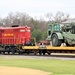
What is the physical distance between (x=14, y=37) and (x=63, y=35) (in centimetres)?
935

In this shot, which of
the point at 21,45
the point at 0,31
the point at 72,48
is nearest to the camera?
the point at 72,48

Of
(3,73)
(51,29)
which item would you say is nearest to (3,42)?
(51,29)

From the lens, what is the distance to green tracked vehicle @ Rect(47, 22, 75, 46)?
3130 centimetres

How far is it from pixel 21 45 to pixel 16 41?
4.52ft

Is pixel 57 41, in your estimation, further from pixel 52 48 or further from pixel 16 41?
pixel 16 41

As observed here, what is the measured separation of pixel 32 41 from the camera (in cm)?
3841

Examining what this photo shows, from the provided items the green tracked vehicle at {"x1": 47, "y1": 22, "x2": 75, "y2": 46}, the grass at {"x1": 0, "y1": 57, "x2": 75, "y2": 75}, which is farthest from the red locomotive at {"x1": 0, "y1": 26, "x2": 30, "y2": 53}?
the grass at {"x1": 0, "y1": 57, "x2": 75, "y2": 75}

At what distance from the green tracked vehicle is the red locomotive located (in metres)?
6.63

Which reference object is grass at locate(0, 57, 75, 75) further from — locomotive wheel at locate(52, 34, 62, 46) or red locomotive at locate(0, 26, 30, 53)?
red locomotive at locate(0, 26, 30, 53)

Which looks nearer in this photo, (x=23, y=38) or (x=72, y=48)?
(x=72, y=48)

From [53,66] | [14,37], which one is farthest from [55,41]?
[53,66]

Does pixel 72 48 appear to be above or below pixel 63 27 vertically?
below

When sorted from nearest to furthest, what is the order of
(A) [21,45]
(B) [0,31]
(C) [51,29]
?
(C) [51,29], (A) [21,45], (B) [0,31]

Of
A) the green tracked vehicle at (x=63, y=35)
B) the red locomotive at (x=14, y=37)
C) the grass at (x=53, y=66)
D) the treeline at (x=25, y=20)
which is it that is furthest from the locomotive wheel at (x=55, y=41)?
the treeline at (x=25, y=20)
